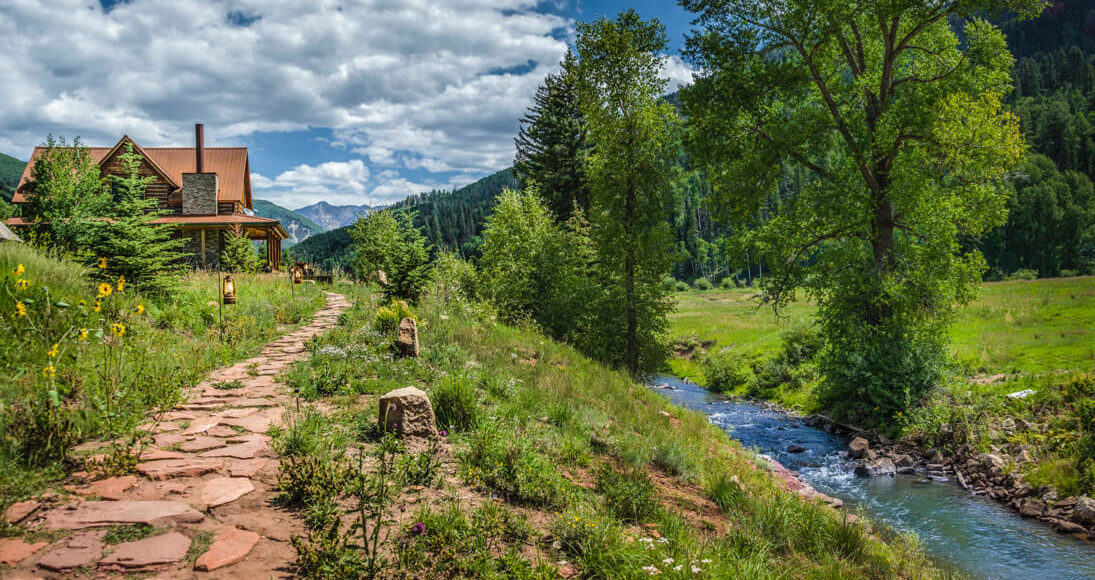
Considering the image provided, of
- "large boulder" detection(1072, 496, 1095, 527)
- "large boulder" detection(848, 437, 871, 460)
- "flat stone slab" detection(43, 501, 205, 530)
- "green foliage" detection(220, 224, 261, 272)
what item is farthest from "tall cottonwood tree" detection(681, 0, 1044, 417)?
"green foliage" detection(220, 224, 261, 272)

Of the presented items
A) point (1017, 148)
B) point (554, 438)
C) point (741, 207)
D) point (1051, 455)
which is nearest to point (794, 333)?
point (741, 207)

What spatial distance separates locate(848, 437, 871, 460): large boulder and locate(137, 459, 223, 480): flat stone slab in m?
13.4

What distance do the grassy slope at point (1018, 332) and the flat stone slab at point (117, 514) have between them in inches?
610

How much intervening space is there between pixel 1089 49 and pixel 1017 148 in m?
229

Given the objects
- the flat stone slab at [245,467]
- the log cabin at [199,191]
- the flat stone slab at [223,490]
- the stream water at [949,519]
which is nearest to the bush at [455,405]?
the flat stone slab at [245,467]

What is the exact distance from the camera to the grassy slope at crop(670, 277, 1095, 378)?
14.6 metres

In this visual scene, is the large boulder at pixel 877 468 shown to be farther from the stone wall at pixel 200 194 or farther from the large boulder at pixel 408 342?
the stone wall at pixel 200 194

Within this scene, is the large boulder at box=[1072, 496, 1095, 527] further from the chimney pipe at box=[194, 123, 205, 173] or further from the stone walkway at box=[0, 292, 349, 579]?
the chimney pipe at box=[194, 123, 205, 173]

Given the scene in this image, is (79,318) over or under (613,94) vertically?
under

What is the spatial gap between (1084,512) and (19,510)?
13146 mm

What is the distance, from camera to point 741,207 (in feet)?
53.1

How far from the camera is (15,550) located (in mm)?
3045

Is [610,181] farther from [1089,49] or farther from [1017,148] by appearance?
[1089,49]

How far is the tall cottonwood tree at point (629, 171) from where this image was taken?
16.7 meters
